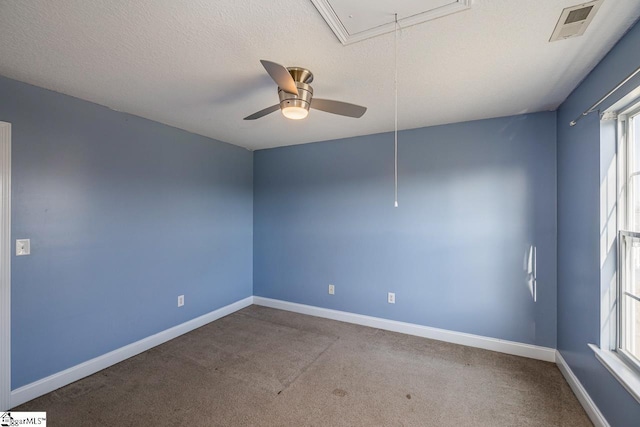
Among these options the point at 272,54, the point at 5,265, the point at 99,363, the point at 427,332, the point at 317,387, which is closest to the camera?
the point at 272,54

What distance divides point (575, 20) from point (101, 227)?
363cm

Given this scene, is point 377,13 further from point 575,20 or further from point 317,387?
point 317,387

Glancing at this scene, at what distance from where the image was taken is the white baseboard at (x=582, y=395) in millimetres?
1743

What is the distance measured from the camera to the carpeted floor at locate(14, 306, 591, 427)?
1.88 m

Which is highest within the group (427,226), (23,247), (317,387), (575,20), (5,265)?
(575,20)

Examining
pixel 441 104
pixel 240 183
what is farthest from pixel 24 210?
pixel 441 104

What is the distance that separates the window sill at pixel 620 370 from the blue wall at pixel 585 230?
0.19 feet

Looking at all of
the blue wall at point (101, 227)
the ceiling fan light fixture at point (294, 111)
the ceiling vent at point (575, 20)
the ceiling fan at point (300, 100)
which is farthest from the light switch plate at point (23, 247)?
the ceiling vent at point (575, 20)

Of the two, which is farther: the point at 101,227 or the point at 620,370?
the point at 101,227

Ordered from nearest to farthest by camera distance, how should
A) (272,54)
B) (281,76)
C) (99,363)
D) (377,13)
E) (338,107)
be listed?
(377,13) < (281,76) < (272,54) < (338,107) < (99,363)

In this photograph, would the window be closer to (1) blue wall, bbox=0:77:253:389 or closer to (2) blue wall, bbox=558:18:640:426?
(2) blue wall, bbox=558:18:640:426

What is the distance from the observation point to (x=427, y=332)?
3088 mm

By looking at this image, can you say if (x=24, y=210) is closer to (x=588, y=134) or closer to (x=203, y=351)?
(x=203, y=351)

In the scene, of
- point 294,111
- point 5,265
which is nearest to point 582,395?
point 294,111
